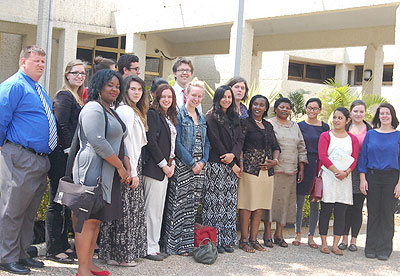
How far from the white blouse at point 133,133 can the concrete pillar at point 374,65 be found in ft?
35.2

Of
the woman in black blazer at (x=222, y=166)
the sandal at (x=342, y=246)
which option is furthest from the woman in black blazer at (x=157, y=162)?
the sandal at (x=342, y=246)

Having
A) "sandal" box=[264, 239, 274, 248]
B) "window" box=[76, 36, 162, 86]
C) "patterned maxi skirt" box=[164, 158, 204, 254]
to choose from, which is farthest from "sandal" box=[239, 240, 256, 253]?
"window" box=[76, 36, 162, 86]

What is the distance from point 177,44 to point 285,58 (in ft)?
19.5

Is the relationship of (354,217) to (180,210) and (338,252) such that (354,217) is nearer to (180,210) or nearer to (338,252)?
(338,252)

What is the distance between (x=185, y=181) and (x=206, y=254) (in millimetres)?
828

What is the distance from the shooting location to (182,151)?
5777mm

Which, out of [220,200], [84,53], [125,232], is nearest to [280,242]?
[220,200]

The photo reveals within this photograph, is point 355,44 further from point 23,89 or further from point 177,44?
point 23,89

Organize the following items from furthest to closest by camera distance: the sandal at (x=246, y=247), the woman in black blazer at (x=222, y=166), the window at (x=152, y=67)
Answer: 1. the window at (x=152, y=67)
2. the sandal at (x=246, y=247)
3. the woman in black blazer at (x=222, y=166)

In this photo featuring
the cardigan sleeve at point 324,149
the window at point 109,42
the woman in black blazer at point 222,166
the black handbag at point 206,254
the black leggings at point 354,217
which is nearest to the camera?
the black handbag at point 206,254

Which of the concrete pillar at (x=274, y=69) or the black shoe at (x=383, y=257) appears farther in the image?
the concrete pillar at (x=274, y=69)

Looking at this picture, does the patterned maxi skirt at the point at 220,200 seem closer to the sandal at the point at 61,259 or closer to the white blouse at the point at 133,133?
the white blouse at the point at 133,133

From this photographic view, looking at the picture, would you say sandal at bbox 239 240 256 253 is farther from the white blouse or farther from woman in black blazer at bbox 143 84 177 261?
the white blouse

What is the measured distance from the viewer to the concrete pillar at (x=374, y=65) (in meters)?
14.6
